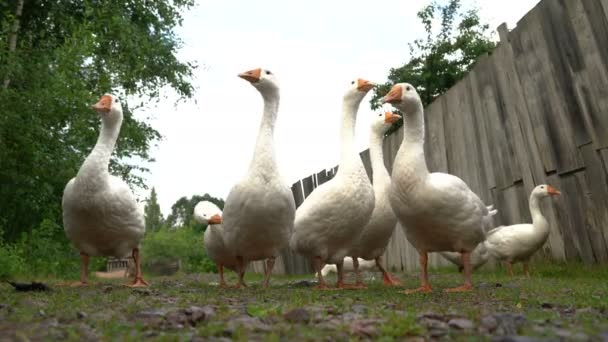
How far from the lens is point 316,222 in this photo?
570cm

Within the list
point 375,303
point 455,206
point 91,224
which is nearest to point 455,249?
point 455,206

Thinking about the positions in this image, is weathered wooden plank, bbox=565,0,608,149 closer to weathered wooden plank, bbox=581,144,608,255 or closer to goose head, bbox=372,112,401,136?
weathered wooden plank, bbox=581,144,608,255

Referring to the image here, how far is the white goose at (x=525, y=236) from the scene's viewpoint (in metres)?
7.27

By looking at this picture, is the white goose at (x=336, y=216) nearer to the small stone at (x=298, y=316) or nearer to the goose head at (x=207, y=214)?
the goose head at (x=207, y=214)

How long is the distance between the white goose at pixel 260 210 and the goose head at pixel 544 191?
328 cm

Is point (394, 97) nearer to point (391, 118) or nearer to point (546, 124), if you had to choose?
point (391, 118)

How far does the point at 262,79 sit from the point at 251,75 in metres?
0.13

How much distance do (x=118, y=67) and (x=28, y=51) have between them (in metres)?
2.55

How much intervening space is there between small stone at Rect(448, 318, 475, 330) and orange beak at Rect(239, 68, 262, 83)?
4.02 metres

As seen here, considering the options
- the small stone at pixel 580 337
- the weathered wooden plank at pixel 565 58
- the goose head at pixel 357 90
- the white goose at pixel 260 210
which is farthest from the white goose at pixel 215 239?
the small stone at pixel 580 337

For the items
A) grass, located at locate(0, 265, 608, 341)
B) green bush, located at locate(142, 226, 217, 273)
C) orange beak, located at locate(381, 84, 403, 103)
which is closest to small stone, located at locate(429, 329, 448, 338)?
grass, located at locate(0, 265, 608, 341)

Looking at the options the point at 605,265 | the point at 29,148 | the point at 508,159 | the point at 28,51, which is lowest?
the point at 605,265

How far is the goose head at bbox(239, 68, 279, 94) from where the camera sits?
6.09 m

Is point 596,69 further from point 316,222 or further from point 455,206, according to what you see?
point 316,222
